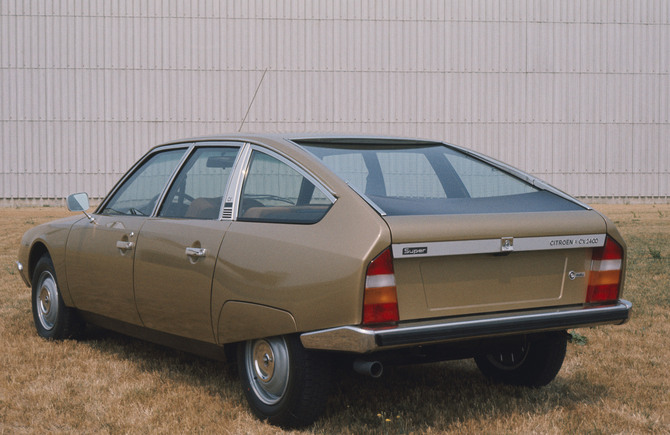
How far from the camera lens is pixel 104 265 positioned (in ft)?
17.3

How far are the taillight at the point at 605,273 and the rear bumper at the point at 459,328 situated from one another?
0.07 m

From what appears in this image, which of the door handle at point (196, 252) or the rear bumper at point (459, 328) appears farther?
the door handle at point (196, 252)

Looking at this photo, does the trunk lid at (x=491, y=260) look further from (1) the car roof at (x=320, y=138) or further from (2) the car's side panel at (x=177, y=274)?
(2) the car's side panel at (x=177, y=274)

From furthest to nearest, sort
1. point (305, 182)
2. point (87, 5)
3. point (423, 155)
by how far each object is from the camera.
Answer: point (87, 5) → point (423, 155) → point (305, 182)

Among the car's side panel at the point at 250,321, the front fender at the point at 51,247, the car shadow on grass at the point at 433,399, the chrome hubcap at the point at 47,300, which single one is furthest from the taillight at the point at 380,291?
the chrome hubcap at the point at 47,300

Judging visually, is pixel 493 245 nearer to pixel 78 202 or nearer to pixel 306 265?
pixel 306 265

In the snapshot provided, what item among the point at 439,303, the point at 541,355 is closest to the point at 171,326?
the point at 439,303

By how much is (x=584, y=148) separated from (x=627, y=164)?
5.92 ft

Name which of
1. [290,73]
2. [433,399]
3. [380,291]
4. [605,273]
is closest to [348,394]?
[433,399]

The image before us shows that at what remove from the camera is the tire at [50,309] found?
596 centimetres

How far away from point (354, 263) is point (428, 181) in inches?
45.0

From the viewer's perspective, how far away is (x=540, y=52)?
29250 mm

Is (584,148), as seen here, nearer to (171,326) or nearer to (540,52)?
(540,52)

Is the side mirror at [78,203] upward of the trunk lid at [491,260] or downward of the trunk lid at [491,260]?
upward
